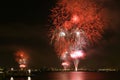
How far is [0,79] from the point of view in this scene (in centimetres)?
11369
